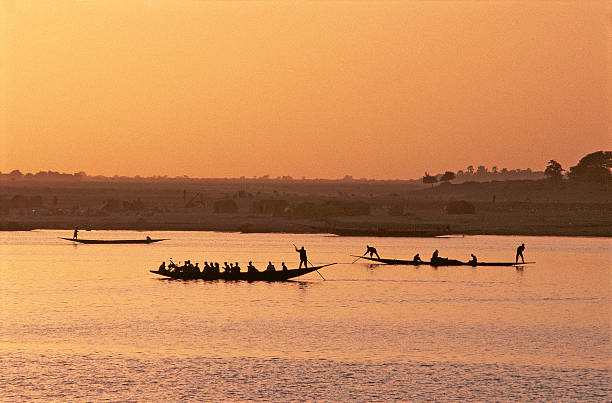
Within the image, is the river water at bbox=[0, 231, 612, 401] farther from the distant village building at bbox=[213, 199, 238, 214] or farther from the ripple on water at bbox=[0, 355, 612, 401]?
the distant village building at bbox=[213, 199, 238, 214]

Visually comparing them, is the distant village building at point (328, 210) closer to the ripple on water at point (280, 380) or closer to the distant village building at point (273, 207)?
the distant village building at point (273, 207)

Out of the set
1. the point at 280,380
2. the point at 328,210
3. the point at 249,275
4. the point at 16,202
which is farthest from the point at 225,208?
the point at 280,380

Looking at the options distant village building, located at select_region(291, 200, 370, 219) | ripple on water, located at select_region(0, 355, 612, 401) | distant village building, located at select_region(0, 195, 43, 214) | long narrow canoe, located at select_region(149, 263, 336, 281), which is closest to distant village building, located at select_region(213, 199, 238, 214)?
distant village building, located at select_region(291, 200, 370, 219)

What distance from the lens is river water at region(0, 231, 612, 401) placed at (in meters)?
30.0

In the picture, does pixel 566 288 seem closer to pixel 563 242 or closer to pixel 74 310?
pixel 74 310

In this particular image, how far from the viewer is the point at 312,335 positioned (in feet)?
133

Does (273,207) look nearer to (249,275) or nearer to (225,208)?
(225,208)

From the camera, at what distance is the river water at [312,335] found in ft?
98.5

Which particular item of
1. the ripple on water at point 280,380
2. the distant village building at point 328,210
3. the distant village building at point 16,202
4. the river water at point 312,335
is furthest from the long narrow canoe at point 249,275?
the distant village building at point 16,202

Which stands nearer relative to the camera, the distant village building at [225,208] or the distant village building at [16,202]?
the distant village building at [16,202]

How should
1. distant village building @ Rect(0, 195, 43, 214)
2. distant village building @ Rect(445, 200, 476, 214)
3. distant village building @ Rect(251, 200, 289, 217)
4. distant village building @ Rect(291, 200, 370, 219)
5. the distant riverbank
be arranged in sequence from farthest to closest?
1. distant village building @ Rect(0, 195, 43, 214)
2. distant village building @ Rect(445, 200, 476, 214)
3. distant village building @ Rect(251, 200, 289, 217)
4. distant village building @ Rect(291, 200, 370, 219)
5. the distant riverbank

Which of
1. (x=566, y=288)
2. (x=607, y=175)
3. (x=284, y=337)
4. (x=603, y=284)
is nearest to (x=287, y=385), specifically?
(x=284, y=337)

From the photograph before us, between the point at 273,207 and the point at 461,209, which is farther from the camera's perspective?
the point at 273,207

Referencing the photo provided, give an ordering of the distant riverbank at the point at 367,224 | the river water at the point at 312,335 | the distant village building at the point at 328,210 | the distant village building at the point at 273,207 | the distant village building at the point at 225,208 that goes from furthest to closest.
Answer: the distant village building at the point at 225,208, the distant village building at the point at 273,207, the distant village building at the point at 328,210, the distant riverbank at the point at 367,224, the river water at the point at 312,335
